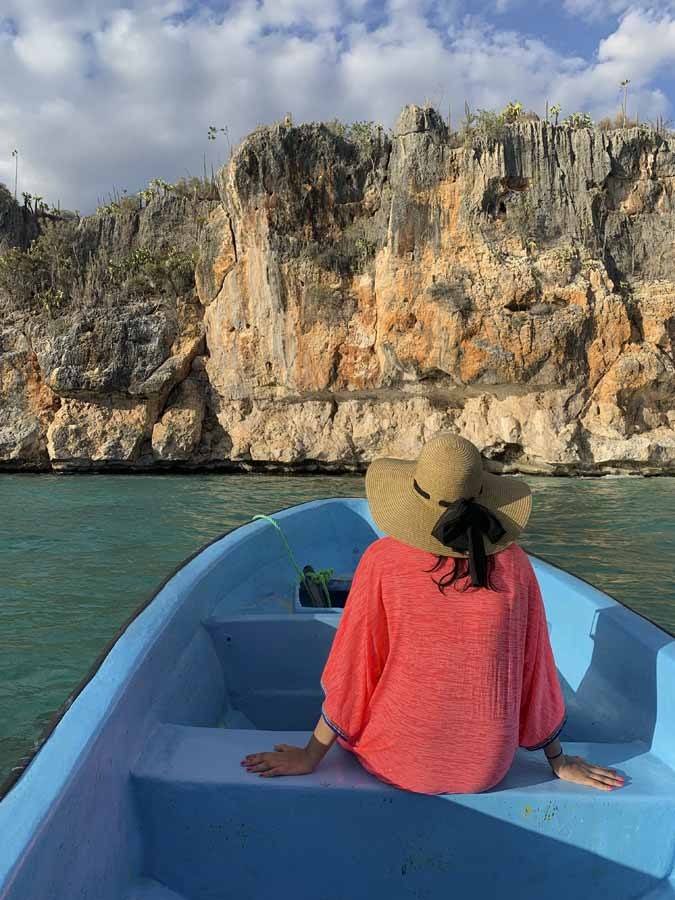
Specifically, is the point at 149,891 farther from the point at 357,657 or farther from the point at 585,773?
the point at 585,773

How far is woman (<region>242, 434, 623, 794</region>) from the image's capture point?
137 centimetres

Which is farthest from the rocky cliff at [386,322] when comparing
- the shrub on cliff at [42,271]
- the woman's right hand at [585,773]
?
the woman's right hand at [585,773]

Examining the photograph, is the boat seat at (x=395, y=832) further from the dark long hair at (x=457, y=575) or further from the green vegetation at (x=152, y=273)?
the green vegetation at (x=152, y=273)

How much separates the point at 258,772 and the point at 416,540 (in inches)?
28.0

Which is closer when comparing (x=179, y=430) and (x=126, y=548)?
(x=126, y=548)

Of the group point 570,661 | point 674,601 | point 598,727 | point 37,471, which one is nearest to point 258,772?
point 598,727

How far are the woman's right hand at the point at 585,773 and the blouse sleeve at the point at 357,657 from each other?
51 cm

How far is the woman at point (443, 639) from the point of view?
1.37 metres

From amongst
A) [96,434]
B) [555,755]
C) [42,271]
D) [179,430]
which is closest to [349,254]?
[179,430]

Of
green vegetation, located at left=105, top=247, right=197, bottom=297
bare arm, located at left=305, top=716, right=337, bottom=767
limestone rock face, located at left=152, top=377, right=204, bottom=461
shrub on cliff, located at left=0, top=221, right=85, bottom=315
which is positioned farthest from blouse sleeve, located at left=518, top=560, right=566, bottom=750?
shrub on cliff, located at left=0, top=221, right=85, bottom=315

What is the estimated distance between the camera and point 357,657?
4.80 feet

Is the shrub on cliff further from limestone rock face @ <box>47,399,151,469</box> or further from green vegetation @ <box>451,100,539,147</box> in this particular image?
green vegetation @ <box>451,100,539,147</box>

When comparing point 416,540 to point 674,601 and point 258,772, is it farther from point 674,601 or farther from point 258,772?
point 674,601

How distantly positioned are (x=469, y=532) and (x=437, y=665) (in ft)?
1.05
